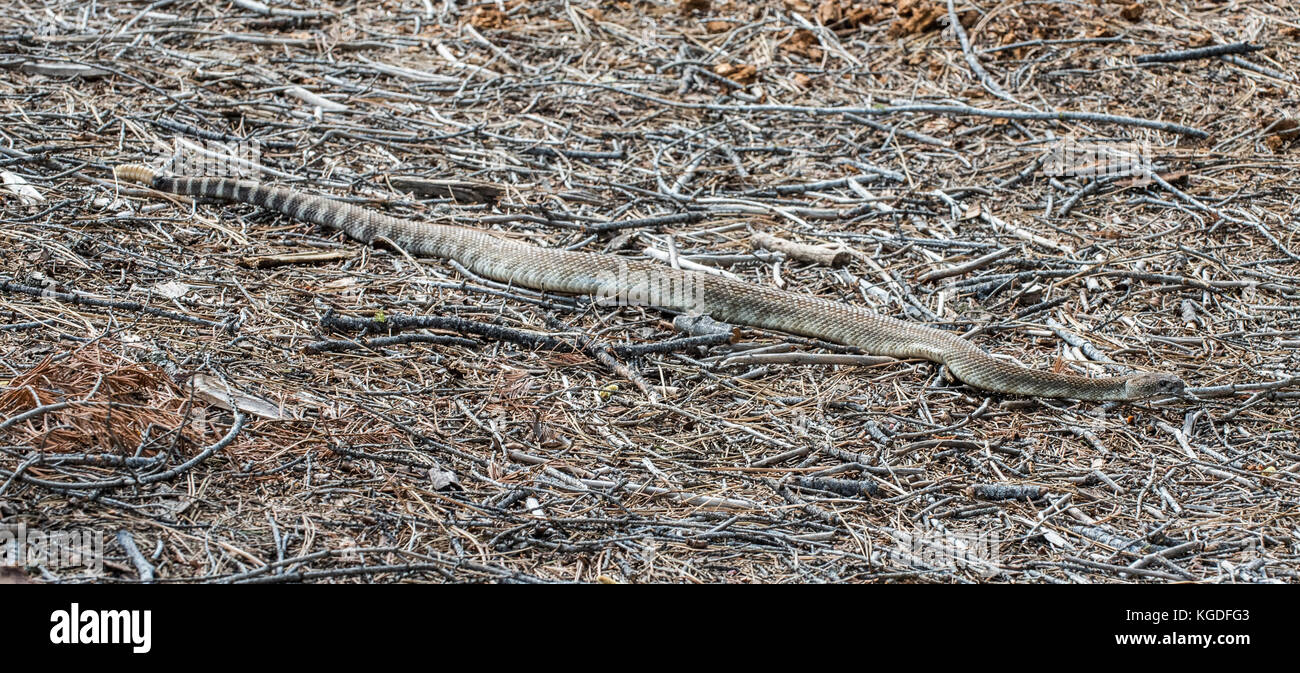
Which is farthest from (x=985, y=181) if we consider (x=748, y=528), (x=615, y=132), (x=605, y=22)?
(x=748, y=528)

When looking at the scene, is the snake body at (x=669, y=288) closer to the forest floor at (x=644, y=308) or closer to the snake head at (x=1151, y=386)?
the snake head at (x=1151, y=386)

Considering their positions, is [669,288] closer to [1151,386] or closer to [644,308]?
[644,308]

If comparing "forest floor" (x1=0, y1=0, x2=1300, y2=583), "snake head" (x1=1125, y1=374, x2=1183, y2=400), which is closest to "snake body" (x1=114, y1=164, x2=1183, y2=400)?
"snake head" (x1=1125, y1=374, x2=1183, y2=400)

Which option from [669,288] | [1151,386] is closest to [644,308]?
[669,288]

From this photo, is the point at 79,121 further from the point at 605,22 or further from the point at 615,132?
the point at 605,22

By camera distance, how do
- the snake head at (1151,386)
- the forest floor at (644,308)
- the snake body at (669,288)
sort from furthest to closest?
1. the snake body at (669,288)
2. the snake head at (1151,386)
3. the forest floor at (644,308)

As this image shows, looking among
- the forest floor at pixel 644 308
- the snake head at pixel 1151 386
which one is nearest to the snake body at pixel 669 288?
the snake head at pixel 1151 386

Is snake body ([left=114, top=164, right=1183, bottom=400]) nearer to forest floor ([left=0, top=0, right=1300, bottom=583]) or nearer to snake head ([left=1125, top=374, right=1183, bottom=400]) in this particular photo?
snake head ([left=1125, top=374, right=1183, bottom=400])
